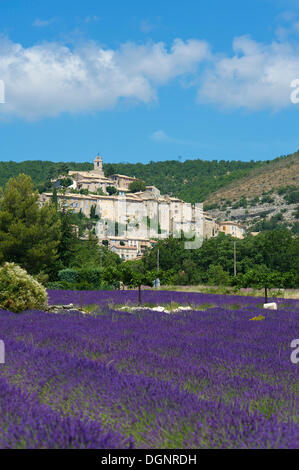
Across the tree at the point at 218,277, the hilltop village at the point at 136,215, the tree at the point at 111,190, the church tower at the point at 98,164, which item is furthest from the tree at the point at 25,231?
the church tower at the point at 98,164

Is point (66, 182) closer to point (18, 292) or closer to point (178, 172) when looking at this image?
point (178, 172)

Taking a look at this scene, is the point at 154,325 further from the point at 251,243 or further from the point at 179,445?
the point at 251,243

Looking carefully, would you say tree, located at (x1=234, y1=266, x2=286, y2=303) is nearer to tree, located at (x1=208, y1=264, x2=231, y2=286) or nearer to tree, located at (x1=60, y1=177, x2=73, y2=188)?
tree, located at (x1=208, y1=264, x2=231, y2=286)

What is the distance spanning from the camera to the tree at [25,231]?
2677 cm

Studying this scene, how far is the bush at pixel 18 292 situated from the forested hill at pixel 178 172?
410 feet

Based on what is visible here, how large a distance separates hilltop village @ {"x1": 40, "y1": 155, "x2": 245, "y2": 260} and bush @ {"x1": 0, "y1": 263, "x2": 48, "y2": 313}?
310 ft

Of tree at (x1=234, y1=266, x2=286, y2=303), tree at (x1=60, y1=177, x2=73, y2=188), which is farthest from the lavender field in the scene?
tree at (x1=60, y1=177, x2=73, y2=188)

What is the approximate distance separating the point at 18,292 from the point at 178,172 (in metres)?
165

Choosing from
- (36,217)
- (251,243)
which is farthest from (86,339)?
(251,243)

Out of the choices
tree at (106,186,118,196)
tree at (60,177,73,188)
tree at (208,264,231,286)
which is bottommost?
tree at (208,264,231,286)

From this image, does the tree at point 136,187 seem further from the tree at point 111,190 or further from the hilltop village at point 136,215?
Answer: the tree at point 111,190

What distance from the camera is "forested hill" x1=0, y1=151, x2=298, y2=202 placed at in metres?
148

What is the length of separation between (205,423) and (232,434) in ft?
0.57

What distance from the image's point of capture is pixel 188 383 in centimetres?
389
